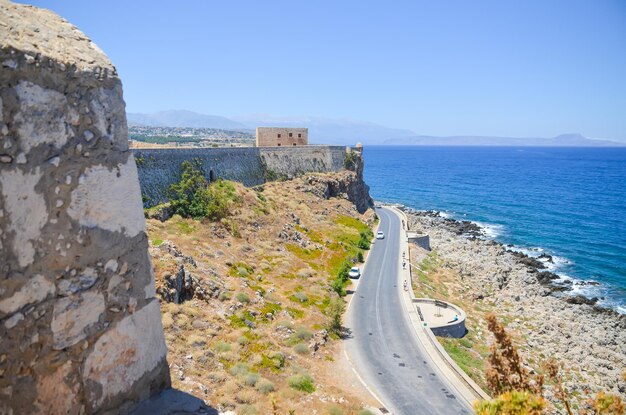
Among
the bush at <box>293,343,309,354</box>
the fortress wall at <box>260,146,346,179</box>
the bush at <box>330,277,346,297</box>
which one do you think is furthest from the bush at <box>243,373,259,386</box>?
the fortress wall at <box>260,146,346,179</box>

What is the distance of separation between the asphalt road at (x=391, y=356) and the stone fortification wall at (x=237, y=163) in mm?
17342

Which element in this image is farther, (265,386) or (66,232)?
(265,386)

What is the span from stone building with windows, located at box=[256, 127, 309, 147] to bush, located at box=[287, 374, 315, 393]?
43221 millimetres

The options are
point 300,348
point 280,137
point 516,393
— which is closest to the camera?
point 516,393

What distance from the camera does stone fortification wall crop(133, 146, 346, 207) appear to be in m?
31.0

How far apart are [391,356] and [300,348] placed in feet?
18.8

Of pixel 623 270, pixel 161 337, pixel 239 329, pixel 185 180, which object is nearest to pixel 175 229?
pixel 185 180

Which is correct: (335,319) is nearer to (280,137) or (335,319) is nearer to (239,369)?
(239,369)

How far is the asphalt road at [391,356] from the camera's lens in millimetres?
19547

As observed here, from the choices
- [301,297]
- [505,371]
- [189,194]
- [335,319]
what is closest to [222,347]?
[335,319]

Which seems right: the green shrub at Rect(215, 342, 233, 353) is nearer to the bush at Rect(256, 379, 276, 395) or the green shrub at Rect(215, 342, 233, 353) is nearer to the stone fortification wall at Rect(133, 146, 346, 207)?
the bush at Rect(256, 379, 276, 395)

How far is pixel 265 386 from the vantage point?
54.0 feet

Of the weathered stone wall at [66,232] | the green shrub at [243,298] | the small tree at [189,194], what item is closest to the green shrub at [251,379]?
the green shrub at [243,298]

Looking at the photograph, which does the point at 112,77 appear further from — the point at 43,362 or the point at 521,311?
the point at 521,311
